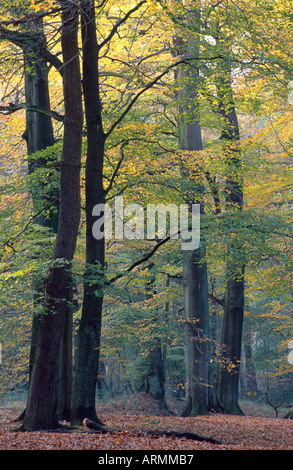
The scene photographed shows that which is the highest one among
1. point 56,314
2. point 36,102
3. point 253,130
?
point 253,130

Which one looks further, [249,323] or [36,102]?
[249,323]

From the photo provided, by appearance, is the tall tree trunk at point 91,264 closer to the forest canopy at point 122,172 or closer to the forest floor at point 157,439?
the forest canopy at point 122,172

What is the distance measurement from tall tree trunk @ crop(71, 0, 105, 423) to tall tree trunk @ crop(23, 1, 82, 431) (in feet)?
2.54

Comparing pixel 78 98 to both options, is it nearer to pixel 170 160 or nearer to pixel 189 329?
pixel 170 160

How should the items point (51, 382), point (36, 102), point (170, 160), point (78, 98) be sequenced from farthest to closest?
point (170, 160) < point (36, 102) < point (78, 98) < point (51, 382)

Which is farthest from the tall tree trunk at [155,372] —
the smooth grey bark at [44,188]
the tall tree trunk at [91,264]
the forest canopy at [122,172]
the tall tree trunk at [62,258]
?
the tall tree trunk at [62,258]

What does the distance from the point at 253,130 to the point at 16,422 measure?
15.8m

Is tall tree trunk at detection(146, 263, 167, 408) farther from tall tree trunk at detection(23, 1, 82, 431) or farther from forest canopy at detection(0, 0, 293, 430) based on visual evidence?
tall tree trunk at detection(23, 1, 82, 431)

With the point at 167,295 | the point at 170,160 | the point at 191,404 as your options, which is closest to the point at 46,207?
the point at 170,160

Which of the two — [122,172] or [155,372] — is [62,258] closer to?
[122,172]

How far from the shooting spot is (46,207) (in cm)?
1067

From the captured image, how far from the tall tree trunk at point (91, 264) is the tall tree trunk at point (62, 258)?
77 centimetres

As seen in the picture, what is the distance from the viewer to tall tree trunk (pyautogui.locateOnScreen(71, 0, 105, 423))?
30.7ft

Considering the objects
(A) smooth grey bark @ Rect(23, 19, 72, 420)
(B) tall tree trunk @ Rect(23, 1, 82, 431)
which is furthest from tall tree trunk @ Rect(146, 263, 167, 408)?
(B) tall tree trunk @ Rect(23, 1, 82, 431)
